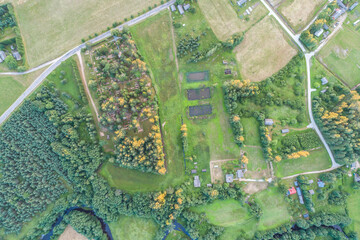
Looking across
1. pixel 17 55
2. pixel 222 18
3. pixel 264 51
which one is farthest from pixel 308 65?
pixel 17 55

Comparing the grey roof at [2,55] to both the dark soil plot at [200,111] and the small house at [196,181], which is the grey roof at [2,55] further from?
the small house at [196,181]

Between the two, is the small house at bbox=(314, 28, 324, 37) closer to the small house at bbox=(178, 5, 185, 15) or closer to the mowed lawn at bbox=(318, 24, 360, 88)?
the mowed lawn at bbox=(318, 24, 360, 88)

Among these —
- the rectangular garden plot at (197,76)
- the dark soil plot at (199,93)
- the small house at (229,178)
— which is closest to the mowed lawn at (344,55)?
the rectangular garden plot at (197,76)

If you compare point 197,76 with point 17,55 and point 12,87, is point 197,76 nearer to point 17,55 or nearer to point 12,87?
→ point 17,55

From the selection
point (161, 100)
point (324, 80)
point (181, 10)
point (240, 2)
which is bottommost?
point (324, 80)

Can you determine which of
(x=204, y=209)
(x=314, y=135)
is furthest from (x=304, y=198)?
(x=204, y=209)

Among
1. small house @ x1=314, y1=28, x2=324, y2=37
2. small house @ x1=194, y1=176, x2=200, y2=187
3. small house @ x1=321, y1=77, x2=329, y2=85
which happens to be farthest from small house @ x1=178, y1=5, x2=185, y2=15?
small house @ x1=194, y1=176, x2=200, y2=187
